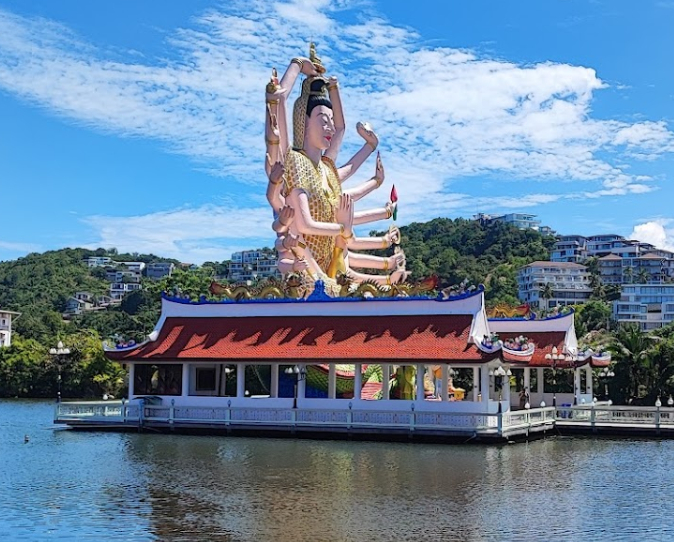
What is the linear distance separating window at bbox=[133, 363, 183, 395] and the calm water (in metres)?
4.31

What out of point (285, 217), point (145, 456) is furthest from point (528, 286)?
point (145, 456)

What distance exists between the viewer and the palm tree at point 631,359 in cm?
4059

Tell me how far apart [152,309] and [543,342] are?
221 ft

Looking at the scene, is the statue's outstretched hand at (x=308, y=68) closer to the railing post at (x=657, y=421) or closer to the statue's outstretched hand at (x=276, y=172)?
the statue's outstretched hand at (x=276, y=172)

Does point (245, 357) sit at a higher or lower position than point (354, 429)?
higher

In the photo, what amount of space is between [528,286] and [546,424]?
91.1m

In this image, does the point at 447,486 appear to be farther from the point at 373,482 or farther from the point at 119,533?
the point at 119,533

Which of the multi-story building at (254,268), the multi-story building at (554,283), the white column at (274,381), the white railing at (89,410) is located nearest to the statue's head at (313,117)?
the white column at (274,381)

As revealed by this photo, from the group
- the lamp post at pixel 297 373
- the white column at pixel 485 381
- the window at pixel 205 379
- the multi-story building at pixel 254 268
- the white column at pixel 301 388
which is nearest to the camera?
the white column at pixel 485 381

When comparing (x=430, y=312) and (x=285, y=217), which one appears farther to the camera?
(x=285, y=217)

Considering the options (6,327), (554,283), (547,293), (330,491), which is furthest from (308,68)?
(554,283)

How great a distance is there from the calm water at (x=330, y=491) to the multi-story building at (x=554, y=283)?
296 feet

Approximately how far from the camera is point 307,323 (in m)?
31.2

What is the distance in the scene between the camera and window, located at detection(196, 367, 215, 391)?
107 ft
